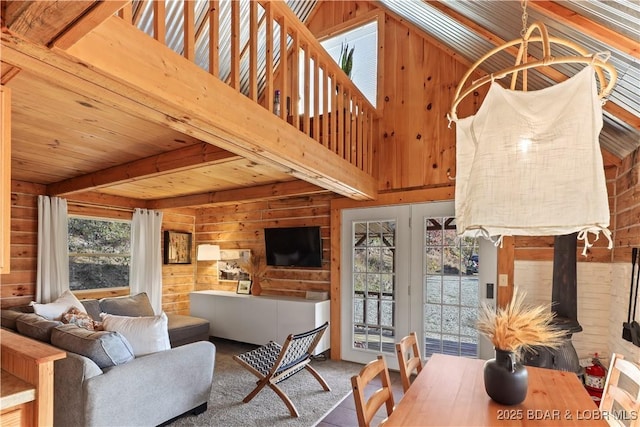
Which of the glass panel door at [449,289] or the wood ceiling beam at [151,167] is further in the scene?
the glass panel door at [449,289]

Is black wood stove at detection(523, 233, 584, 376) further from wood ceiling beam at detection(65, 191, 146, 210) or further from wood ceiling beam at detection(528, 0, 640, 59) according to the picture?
wood ceiling beam at detection(65, 191, 146, 210)

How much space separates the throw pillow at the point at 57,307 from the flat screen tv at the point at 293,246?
242 centimetres

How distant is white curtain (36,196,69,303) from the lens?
4.23m

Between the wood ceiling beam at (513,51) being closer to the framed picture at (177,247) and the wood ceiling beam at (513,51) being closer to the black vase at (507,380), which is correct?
the black vase at (507,380)

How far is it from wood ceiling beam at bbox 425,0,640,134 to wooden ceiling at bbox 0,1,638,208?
7cm

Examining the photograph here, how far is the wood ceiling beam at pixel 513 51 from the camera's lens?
2.18 meters

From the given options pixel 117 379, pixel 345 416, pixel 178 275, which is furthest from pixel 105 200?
pixel 345 416

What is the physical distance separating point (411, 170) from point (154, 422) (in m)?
3.36

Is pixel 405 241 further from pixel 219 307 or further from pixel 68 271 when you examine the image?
pixel 68 271

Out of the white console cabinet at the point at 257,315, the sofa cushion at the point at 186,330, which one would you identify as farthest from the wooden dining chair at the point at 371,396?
the sofa cushion at the point at 186,330

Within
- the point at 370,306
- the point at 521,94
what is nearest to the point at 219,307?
the point at 370,306

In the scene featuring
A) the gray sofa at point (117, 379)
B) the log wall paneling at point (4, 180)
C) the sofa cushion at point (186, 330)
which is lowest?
the sofa cushion at point (186, 330)

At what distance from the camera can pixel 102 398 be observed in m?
2.27

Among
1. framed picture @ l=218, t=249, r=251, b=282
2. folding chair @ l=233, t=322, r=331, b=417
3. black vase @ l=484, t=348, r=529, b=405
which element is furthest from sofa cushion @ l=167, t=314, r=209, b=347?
black vase @ l=484, t=348, r=529, b=405
